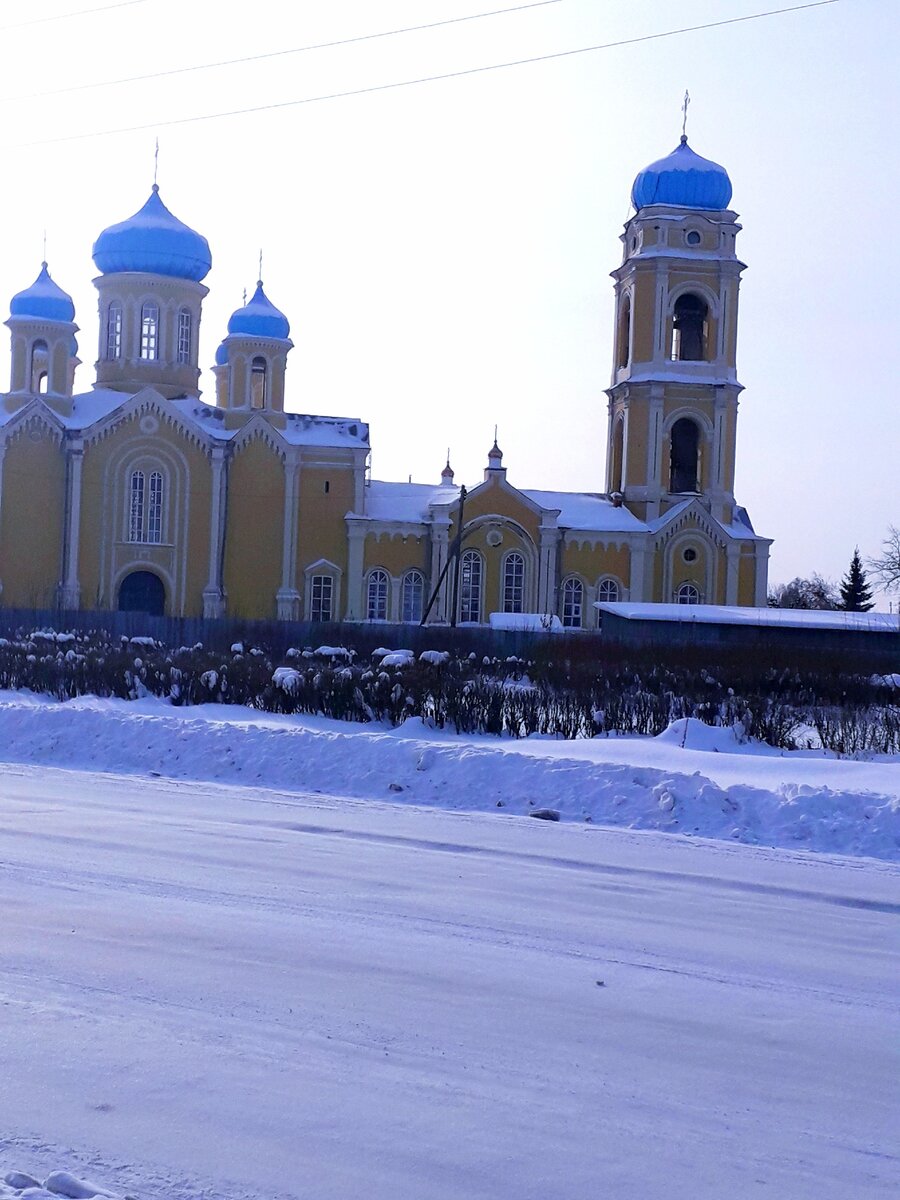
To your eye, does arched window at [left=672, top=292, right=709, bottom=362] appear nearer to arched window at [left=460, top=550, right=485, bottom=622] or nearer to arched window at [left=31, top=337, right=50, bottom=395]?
arched window at [left=460, top=550, right=485, bottom=622]

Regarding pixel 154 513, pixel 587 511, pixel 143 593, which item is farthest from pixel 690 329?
pixel 143 593

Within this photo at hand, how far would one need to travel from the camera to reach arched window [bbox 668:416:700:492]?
44.7 meters

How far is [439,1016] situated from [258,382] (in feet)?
137

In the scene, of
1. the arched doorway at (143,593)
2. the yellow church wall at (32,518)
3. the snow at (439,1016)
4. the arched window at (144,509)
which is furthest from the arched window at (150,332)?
the snow at (439,1016)

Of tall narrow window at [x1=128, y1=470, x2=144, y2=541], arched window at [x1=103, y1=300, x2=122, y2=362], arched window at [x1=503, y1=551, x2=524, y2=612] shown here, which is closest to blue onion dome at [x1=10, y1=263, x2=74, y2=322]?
arched window at [x1=103, y1=300, x2=122, y2=362]

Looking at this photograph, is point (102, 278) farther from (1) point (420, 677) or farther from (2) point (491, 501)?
(1) point (420, 677)

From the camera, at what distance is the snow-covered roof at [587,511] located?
43281mm

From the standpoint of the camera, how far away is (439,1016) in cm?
522

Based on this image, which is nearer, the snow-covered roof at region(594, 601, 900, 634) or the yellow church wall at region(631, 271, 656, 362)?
the snow-covered roof at region(594, 601, 900, 634)

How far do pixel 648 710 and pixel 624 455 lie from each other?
1137 inches

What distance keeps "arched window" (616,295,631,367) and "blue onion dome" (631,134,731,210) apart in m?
3.25

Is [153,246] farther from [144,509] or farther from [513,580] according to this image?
[513,580]

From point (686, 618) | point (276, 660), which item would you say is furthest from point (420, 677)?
point (686, 618)

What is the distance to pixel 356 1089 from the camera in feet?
14.7
